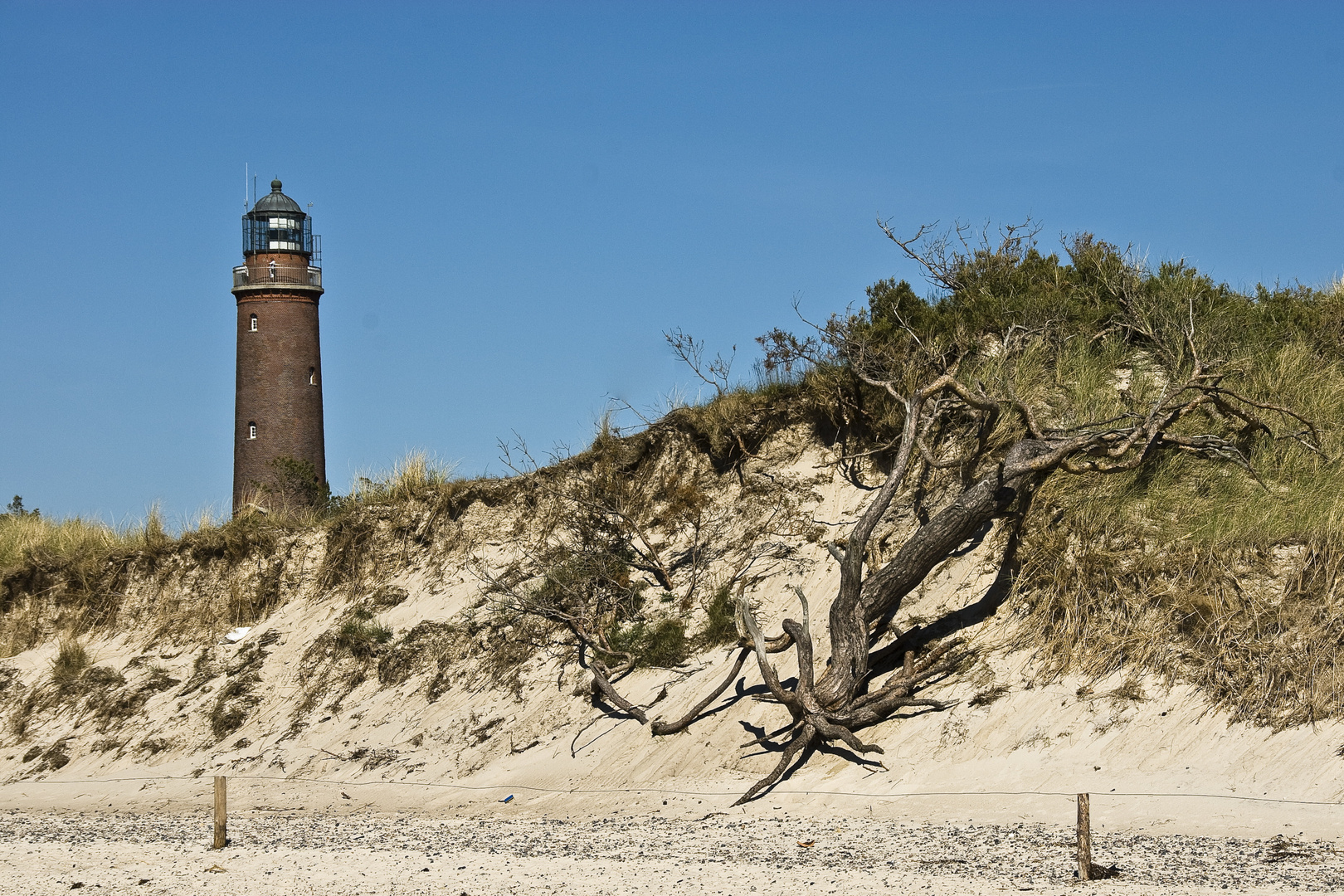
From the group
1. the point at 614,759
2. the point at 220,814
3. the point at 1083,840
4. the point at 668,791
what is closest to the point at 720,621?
the point at 614,759

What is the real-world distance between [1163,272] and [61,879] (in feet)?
42.9

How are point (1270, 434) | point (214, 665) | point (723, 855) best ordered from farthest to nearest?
point (214, 665)
point (1270, 434)
point (723, 855)

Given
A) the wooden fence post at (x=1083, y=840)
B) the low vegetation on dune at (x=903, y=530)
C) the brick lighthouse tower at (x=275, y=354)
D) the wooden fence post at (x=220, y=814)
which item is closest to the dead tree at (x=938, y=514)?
the low vegetation on dune at (x=903, y=530)

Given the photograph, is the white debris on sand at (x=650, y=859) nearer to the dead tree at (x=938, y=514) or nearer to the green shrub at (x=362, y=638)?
the dead tree at (x=938, y=514)

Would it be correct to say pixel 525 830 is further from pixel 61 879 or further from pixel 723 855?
pixel 61 879

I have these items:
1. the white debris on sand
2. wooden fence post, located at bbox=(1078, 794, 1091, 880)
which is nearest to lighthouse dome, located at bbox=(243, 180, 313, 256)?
the white debris on sand

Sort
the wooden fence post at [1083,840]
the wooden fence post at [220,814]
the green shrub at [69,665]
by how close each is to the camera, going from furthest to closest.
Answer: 1. the green shrub at [69,665]
2. the wooden fence post at [220,814]
3. the wooden fence post at [1083,840]

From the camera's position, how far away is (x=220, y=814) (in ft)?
36.0

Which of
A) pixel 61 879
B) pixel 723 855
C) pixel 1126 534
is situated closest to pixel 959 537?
pixel 1126 534

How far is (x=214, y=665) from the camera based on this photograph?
17.9 metres

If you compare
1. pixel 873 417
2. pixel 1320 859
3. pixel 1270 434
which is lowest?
pixel 1320 859

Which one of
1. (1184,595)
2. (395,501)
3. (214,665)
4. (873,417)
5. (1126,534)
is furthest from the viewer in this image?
(395,501)

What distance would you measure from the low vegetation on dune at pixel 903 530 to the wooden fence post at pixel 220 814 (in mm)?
3941

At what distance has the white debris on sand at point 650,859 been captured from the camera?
8.27 meters
